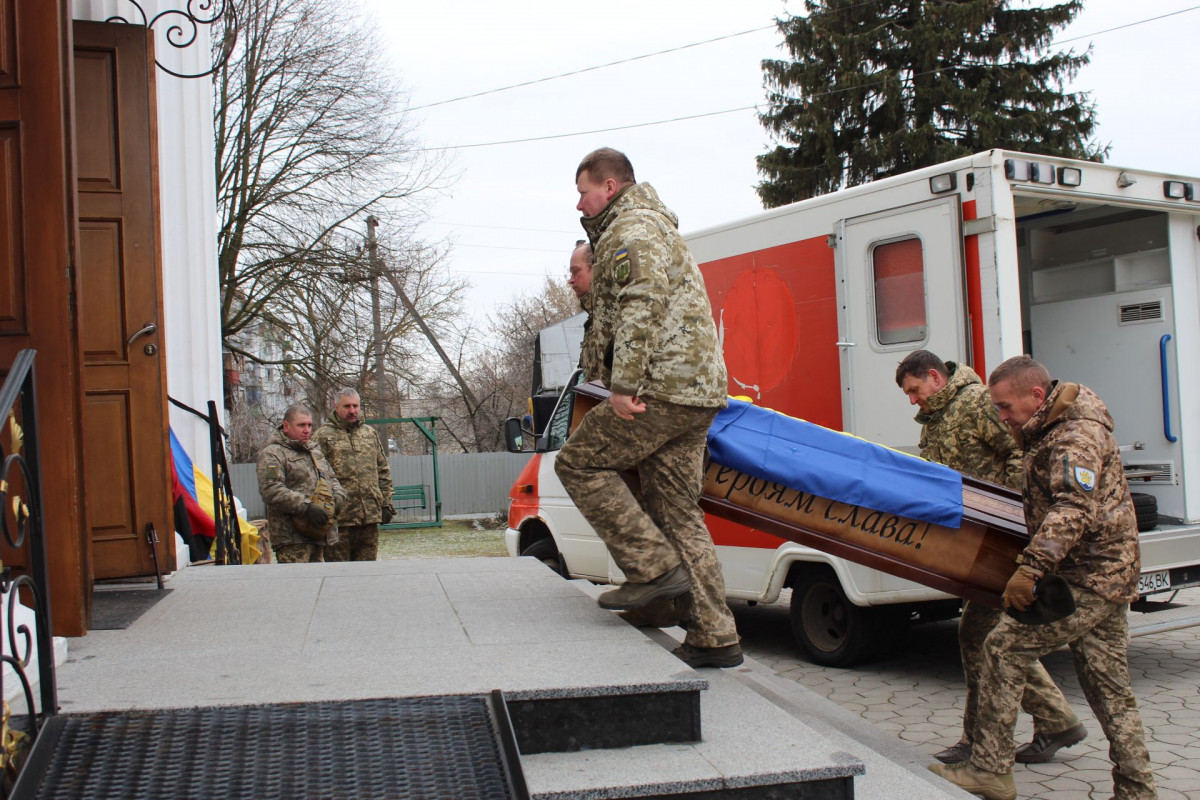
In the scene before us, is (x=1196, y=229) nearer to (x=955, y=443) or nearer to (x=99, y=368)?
(x=955, y=443)

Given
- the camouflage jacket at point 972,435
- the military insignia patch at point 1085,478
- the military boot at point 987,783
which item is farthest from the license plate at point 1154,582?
the military insignia patch at point 1085,478

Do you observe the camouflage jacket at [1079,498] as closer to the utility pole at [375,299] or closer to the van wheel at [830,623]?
the van wheel at [830,623]

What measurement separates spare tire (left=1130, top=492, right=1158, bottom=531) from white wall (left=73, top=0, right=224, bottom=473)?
5.94 meters

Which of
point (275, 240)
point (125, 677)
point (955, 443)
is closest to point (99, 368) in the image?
point (125, 677)

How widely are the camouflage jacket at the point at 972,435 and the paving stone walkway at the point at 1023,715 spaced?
1303 mm

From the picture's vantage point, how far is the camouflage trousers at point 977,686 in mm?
4594

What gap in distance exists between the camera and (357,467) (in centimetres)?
797

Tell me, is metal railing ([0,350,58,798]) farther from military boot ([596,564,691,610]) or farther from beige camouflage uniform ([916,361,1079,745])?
beige camouflage uniform ([916,361,1079,745])

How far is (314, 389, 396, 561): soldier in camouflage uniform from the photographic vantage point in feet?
26.1

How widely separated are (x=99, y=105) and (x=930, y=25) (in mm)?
19890

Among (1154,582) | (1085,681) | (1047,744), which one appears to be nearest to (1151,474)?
(1154,582)

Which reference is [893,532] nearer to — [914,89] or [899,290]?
[899,290]

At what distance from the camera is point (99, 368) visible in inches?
207

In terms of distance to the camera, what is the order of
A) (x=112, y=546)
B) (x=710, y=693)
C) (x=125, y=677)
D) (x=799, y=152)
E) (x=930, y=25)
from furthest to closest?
(x=799, y=152) → (x=930, y=25) → (x=112, y=546) → (x=710, y=693) → (x=125, y=677)
